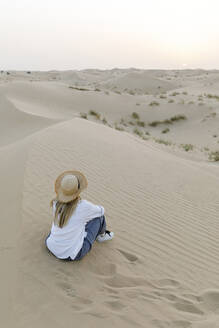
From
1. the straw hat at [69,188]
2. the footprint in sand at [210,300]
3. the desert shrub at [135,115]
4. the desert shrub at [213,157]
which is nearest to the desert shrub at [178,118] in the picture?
the desert shrub at [135,115]

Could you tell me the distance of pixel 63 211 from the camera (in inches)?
128

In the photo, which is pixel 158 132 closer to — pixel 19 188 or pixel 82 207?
pixel 19 188

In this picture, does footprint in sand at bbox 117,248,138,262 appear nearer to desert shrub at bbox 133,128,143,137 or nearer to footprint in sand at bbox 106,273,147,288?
footprint in sand at bbox 106,273,147,288

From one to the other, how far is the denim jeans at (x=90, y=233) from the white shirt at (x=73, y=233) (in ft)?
0.18

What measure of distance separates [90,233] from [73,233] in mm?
259

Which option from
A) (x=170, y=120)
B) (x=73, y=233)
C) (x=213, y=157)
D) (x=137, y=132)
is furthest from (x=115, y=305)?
(x=170, y=120)

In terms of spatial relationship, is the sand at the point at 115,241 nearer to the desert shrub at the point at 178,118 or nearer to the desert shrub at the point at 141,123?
the desert shrub at the point at 141,123

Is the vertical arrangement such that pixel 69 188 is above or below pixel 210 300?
above

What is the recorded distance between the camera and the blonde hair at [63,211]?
3.24 meters

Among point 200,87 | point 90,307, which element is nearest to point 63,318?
point 90,307

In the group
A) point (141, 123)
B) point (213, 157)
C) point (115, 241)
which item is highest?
point (141, 123)

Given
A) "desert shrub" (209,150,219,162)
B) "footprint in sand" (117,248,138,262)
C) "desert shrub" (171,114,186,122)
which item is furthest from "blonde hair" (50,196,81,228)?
"desert shrub" (171,114,186,122)

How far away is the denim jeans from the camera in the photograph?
3.35 m

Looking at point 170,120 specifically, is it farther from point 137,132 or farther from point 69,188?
point 69,188
